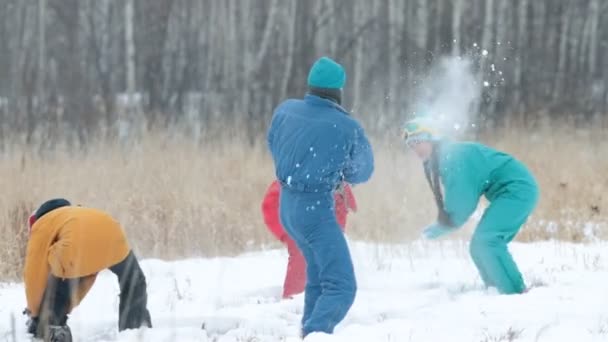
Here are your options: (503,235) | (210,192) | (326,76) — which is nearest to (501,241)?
(503,235)

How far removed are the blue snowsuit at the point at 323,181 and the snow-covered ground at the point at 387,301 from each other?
194 millimetres

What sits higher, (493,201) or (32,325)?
(493,201)

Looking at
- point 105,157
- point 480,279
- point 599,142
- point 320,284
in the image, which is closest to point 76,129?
point 105,157

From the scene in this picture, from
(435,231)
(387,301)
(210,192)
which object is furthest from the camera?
(210,192)

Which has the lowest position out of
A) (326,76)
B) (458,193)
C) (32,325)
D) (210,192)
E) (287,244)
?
(210,192)

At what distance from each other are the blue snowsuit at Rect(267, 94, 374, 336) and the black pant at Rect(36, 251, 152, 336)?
3.14 ft

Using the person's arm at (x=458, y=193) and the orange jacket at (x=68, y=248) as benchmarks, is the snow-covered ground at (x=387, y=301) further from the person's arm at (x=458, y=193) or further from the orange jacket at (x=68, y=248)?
the person's arm at (x=458, y=193)

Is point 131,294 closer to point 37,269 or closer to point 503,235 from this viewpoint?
point 37,269

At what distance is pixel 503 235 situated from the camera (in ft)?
22.1

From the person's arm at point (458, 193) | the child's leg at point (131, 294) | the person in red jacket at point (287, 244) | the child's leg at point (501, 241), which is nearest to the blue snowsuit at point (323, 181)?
the child's leg at point (131, 294)

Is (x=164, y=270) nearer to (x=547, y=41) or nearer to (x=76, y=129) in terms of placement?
(x=76, y=129)

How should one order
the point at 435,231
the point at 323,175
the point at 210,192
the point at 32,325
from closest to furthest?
the point at 323,175, the point at 32,325, the point at 435,231, the point at 210,192

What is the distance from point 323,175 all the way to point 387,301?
167 cm

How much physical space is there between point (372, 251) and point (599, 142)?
237 inches
